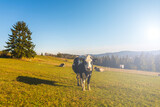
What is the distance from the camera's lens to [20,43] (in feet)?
114

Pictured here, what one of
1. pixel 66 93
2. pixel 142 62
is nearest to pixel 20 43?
pixel 66 93

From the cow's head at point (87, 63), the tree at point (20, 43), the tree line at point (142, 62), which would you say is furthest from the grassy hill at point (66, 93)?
the tree line at point (142, 62)

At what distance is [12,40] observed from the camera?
33906mm

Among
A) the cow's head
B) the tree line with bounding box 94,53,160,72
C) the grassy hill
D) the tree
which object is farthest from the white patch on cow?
the tree line with bounding box 94,53,160,72

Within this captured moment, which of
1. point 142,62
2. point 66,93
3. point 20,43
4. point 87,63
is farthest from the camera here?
point 142,62

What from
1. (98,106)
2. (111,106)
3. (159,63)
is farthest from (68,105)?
(159,63)

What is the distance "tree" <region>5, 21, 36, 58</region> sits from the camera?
33656 millimetres

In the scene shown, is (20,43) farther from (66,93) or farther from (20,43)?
(66,93)

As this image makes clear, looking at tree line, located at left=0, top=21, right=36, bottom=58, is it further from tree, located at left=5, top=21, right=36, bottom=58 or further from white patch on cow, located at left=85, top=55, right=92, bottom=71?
white patch on cow, located at left=85, top=55, right=92, bottom=71

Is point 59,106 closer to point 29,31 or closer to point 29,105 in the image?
point 29,105

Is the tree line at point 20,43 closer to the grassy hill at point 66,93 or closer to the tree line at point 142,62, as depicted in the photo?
the grassy hill at point 66,93

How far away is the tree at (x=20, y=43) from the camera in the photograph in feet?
110

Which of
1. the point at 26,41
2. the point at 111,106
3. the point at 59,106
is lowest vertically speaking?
the point at 111,106

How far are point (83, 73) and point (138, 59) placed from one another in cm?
10295
